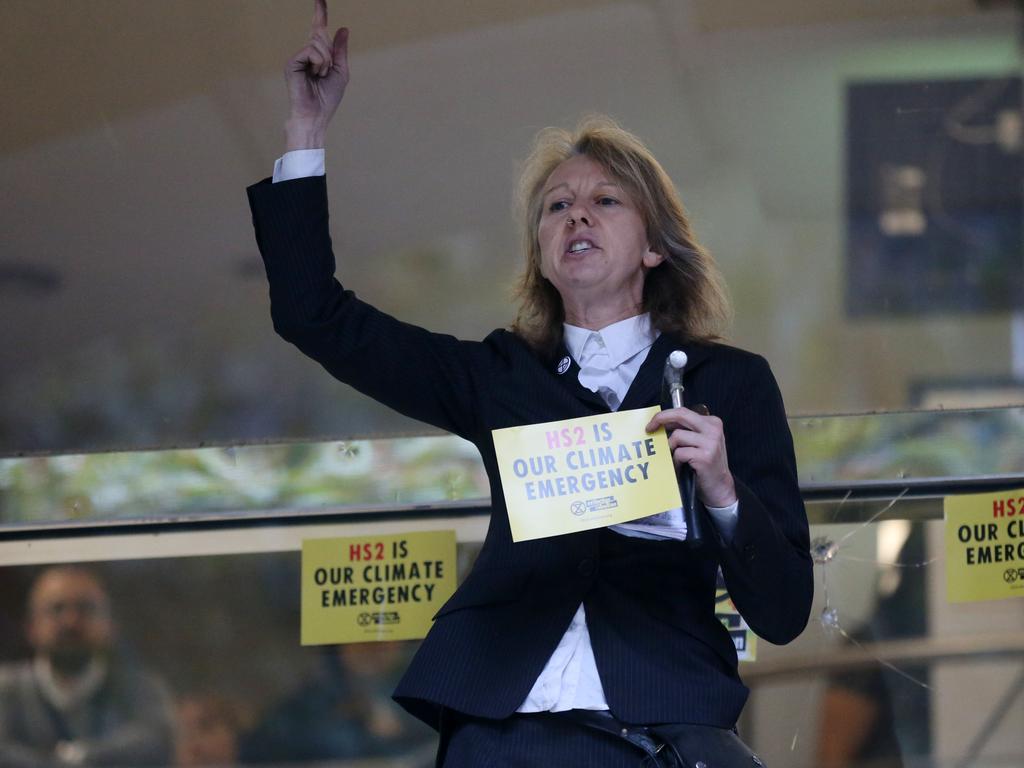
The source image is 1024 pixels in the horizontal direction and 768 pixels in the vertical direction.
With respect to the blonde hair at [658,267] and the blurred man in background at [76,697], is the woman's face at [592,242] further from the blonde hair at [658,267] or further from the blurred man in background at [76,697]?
the blurred man in background at [76,697]

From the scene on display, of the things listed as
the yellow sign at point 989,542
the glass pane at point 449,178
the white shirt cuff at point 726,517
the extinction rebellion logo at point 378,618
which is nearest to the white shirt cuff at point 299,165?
the white shirt cuff at point 726,517

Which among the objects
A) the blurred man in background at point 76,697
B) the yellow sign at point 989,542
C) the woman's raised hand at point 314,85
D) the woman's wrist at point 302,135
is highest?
the woman's raised hand at point 314,85

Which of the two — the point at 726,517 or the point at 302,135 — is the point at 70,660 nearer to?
the point at 302,135

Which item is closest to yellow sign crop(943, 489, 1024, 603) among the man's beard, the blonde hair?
the blonde hair

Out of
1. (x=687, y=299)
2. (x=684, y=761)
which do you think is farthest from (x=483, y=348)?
(x=684, y=761)

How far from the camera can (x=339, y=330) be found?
1.80 m

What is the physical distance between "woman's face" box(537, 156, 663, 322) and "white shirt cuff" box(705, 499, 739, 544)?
1.39ft

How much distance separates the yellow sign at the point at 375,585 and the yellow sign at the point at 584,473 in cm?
108

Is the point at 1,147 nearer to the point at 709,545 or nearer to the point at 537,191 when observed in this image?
the point at 537,191

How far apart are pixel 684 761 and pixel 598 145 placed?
2.80 ft

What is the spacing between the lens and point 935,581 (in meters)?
2.74

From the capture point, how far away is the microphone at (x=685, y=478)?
1.60 metres

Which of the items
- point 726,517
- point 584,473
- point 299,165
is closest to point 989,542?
point 726,517

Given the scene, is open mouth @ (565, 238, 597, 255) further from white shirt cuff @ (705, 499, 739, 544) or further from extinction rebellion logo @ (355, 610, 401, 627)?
extinction rebellion logo @ (355, 610, 401, 627)
